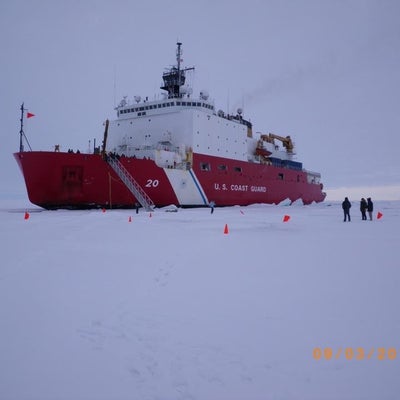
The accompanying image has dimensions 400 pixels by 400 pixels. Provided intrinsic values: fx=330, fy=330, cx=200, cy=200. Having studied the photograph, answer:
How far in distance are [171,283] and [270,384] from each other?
8.13 feet

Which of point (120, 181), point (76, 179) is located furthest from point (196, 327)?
point (120, 181)

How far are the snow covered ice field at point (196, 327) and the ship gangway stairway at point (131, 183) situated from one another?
521 inches

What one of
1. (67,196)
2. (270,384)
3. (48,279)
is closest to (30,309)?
(48,279)

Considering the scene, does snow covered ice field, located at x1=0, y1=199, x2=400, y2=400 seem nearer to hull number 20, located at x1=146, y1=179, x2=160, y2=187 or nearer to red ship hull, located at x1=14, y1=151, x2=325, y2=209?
red ship hull, located at x1=14, y1=151, x2=325, y2=209

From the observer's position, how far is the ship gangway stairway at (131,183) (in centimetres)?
1933

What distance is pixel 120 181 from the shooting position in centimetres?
1978

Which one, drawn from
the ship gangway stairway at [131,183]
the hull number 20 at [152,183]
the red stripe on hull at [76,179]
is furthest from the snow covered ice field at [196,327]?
the hull number 20 at [152,183]

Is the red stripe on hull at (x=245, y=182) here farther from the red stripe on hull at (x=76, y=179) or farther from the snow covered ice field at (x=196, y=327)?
the snow covered ice field at (x=196, y=327)

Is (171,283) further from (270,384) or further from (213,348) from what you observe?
(270,384)

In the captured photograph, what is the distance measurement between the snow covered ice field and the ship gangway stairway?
1323 centimetres

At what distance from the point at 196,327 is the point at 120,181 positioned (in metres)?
17.2

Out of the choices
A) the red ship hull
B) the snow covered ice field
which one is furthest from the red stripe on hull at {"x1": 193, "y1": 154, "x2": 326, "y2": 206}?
the snow covered ice field

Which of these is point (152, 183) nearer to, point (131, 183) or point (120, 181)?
point (131, 183)

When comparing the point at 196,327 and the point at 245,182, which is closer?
the point at 196,327
